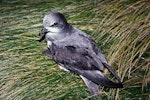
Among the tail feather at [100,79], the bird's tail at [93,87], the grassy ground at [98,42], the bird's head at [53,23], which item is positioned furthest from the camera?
the bird's head at [53,23]

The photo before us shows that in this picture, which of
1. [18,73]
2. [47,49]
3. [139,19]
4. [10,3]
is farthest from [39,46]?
[10,3]

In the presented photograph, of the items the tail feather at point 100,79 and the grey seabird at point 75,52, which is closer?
the tail feather at point 100,79

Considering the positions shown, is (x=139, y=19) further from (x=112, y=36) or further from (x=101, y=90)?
(x=101, y=90)

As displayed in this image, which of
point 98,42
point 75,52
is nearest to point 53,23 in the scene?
point 75,52

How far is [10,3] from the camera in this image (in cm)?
704

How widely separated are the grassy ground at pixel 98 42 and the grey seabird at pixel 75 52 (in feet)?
0.40

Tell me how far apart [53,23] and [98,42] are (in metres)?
0.73

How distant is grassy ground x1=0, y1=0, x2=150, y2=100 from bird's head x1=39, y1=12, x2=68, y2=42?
0.42 meters

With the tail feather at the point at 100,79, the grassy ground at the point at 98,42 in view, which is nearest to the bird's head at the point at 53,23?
the grassy ground at the point at 98,42

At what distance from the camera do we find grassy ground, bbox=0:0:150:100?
4.77 meters

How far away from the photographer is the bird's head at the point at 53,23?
4910 mm

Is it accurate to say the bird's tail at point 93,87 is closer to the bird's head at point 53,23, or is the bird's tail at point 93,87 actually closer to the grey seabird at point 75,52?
the grey seabird at point 75,52

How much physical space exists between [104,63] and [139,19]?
0.82 meters

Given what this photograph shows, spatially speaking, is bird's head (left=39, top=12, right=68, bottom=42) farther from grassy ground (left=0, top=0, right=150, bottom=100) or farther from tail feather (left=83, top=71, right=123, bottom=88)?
tail feather (left=83, top=71, right=123, bottom=88)
